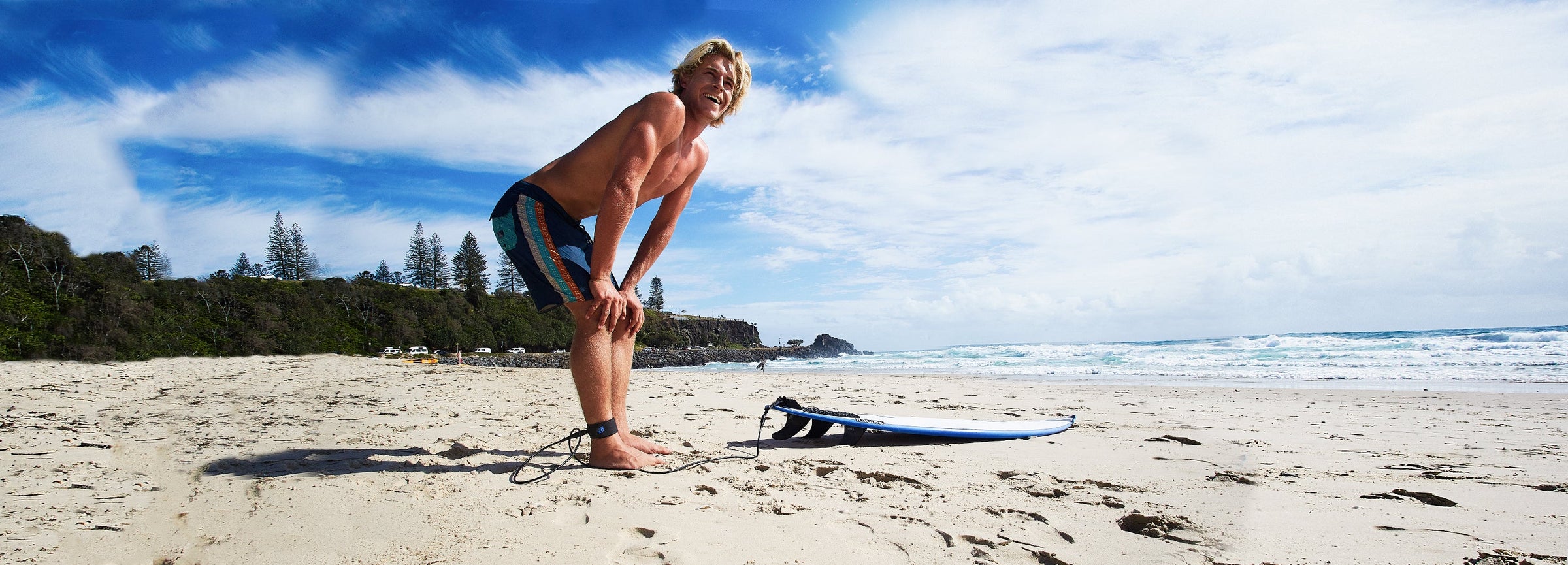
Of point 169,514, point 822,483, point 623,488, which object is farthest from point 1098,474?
point 169,514

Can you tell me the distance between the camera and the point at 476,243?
4906 centimetres

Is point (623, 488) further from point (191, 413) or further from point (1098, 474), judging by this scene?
point (191, 413)

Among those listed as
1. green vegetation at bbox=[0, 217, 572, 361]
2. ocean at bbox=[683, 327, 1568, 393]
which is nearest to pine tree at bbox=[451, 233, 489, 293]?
green vegetation at bbox=[0, 217, 572, 361]

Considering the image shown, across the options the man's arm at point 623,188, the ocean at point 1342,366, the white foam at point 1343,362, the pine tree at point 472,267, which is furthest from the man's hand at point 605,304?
the pine tree at point 472,267

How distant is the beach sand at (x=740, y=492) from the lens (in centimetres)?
168

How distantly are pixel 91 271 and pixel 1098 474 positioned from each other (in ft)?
63.5

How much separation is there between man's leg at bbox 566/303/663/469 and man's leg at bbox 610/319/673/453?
0.06 meters

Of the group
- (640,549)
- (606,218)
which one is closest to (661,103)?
(606,218)

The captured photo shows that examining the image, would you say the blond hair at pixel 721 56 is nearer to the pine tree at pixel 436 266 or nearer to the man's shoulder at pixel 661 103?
the man's shoulder at pixel 661 103

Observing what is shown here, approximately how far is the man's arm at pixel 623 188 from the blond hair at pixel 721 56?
279mm

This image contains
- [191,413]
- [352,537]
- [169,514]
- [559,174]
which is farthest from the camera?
[191,413]

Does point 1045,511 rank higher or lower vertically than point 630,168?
lower

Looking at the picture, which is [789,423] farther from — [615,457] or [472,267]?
[472,267]

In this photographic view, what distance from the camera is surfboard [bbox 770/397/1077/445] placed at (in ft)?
11.4
